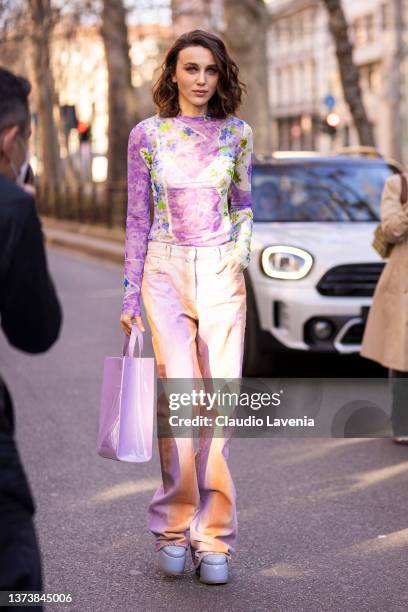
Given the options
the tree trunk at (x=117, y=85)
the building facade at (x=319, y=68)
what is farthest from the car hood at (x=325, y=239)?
the building facade at (x=319, y=68)

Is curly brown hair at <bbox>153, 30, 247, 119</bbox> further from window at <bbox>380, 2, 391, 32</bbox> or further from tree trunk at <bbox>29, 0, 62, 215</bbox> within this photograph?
window at <bbox>380, 2, 391, 32</bbox>

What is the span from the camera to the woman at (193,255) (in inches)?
174

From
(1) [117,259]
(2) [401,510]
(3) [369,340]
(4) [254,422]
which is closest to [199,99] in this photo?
(2) [401,510]

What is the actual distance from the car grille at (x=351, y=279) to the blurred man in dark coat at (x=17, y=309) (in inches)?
244

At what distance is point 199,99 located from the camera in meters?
4.42

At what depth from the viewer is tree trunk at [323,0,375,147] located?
21438 millimetres

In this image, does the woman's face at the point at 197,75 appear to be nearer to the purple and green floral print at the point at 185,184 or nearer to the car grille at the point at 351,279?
the purple and green floral print at the point at 185,184

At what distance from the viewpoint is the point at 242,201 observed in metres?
4.55

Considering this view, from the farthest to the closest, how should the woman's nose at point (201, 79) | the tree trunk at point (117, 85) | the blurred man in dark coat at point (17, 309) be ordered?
the tree trunk at point (117, 85) < the woman's nose at point (201, 79) < the blurred man in dark coat at point (17, 309)

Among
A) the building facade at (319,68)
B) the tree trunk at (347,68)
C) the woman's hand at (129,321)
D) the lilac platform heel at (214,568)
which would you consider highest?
the building facade at (319,68)

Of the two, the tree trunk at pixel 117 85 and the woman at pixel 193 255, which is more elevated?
the tree trunk at pixel 117 85

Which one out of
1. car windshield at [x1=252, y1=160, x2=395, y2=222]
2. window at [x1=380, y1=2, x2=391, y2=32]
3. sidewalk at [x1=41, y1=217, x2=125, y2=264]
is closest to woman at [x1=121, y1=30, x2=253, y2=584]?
car windshield at [x1=252, y1=160, x2=395, y2=222]

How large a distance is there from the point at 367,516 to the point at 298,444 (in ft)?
5.49

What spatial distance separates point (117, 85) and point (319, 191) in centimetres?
2550
